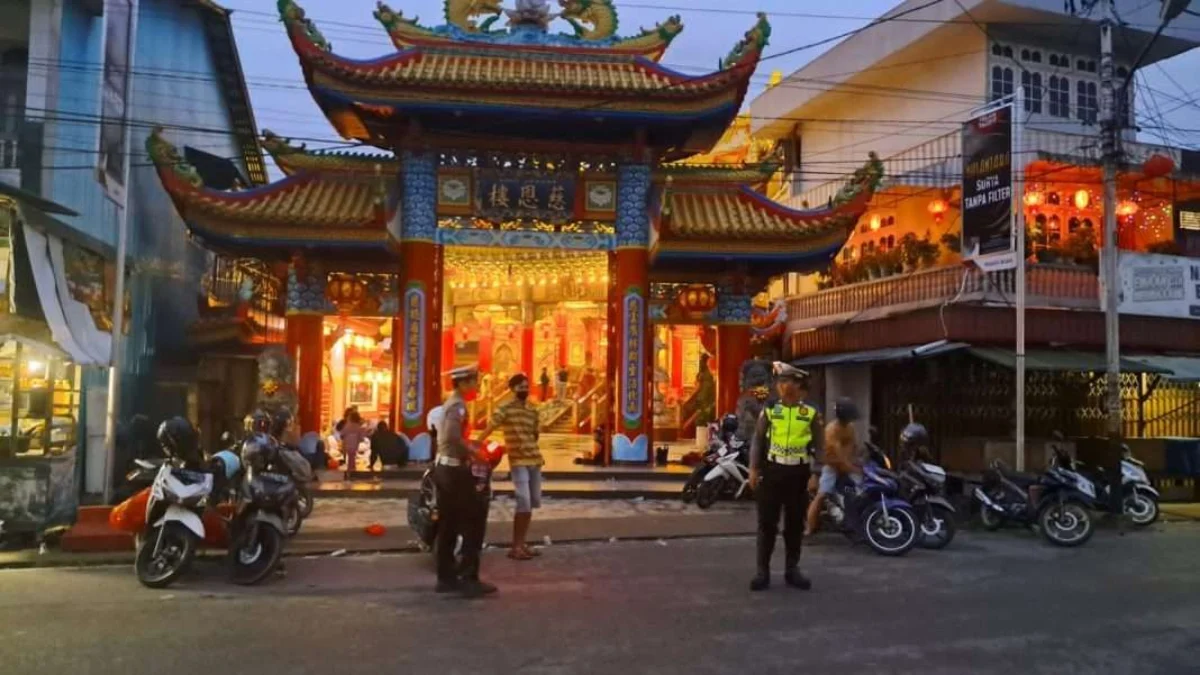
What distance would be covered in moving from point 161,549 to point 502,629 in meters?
3.24

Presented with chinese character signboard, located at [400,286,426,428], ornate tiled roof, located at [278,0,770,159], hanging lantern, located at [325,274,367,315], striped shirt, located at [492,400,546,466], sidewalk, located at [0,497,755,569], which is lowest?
sidewalk, located at [0,497,755,569]

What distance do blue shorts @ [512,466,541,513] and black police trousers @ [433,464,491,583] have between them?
130 centimetres

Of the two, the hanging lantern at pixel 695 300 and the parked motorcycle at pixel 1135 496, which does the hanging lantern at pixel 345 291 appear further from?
the parked motorcycle at pixel 1135 496

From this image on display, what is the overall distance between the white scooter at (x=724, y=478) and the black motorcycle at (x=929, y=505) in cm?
332

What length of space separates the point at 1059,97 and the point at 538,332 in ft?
47.5

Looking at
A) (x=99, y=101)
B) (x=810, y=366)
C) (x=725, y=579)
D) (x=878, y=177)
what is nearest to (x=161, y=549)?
(x=725, y=579)

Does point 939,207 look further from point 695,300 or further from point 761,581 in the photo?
point 761,581

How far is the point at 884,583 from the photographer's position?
7.95 meters

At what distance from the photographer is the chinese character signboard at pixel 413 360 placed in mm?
16516

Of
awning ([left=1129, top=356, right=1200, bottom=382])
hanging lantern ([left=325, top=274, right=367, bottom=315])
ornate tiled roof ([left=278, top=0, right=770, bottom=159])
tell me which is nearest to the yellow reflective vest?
ornate tiled roof ([left=278, top=0, right=770, bottom=159])

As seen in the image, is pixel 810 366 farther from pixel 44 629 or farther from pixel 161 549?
pixel 44 629

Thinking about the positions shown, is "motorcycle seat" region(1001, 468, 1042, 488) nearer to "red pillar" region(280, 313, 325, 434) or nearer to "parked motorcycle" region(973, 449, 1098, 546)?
"parked motorcycle" region(973, 449, 1098, 546)

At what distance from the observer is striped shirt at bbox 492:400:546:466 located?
28.8 ft

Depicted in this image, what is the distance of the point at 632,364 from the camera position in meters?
17.0
